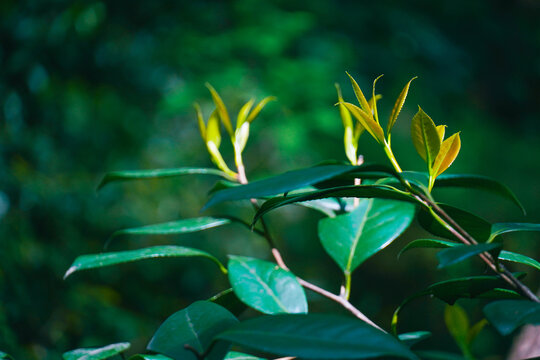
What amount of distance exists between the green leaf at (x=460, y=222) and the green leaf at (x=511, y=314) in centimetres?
6

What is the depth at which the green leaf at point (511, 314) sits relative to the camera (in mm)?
184

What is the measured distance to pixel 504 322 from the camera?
0.19 metres

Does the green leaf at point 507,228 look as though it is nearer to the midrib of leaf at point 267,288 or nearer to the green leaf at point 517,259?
the green leaf at point 517,259

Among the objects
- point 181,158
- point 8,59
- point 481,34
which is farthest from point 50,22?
point 481,34

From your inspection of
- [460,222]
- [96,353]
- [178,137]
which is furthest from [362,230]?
[178,137]

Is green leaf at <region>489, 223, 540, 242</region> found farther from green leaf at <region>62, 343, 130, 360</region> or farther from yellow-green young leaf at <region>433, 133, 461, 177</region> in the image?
green leaf at <region>62, 343, 130, 360</region>

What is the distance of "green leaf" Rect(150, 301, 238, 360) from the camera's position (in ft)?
0.72

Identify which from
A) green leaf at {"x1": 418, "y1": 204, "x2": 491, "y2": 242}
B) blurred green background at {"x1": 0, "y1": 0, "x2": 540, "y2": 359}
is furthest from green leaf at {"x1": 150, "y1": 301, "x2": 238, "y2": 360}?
blurred green background at {"x1": 0, "y1": 0, "x2": 540, "y2": 359}

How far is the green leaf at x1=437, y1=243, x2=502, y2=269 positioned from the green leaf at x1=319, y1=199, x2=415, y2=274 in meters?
0.15

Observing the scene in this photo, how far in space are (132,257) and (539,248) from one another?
1827mm

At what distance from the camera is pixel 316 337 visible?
184mm

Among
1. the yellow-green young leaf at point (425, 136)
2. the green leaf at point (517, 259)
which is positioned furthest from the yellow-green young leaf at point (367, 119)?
the green leaf at point (517, 259)

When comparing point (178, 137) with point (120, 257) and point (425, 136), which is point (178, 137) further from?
point (425, 136)

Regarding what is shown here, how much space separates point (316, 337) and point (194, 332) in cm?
8
